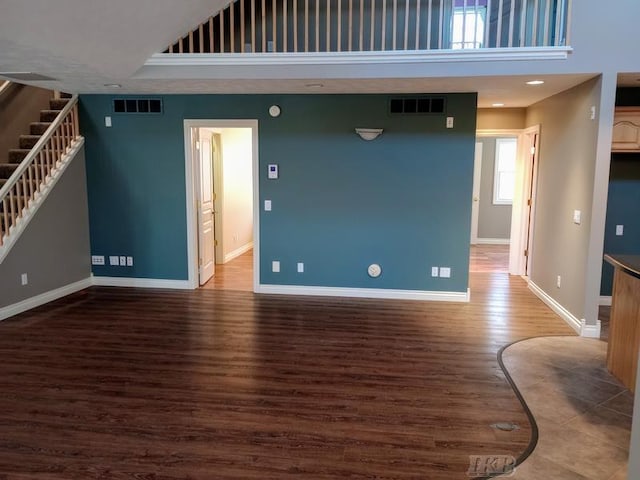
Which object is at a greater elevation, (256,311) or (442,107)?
(442,107)

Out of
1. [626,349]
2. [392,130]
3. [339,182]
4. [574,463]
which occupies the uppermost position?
[392,130]

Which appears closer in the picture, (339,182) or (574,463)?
(574,463)

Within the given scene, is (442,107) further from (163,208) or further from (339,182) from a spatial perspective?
(163,208)

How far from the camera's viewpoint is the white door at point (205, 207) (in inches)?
246

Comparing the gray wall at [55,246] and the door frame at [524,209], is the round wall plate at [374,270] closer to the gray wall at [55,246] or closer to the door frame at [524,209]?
the door frame at [524,209]

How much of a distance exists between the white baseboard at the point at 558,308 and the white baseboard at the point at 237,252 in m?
4.80

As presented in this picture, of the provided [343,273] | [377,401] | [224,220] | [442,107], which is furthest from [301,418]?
[224,220]

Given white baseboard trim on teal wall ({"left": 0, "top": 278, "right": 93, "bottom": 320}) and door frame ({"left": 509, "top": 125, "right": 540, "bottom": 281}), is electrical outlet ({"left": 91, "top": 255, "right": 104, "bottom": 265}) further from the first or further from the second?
door frame ({"left": 509, "top": 125, "right": 540, "bottom": 281})

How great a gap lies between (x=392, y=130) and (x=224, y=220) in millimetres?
3438

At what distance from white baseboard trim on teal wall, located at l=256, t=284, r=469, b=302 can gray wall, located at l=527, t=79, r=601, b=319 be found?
1.11 metres

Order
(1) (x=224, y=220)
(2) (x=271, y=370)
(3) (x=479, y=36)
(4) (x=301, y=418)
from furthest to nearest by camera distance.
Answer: (1) (x=224, y=220)
(3) (x=479, y=36)
(2) (x=271, y=370)
(4) (x=301, y=418)

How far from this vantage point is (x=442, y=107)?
17.9 ft

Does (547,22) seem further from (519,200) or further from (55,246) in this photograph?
(55,246)

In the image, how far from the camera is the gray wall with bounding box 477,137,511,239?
9914mm
